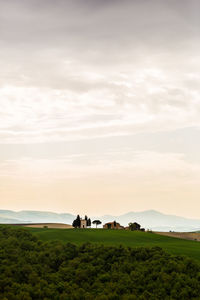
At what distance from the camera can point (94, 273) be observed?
38125 millimetres

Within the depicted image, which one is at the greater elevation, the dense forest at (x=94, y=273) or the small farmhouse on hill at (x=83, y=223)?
the small farmhouse on hill at (x=83, y=223)

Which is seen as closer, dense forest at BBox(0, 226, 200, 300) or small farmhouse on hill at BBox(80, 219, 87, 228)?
dense forest at BBox(0, 226, 200, 300)

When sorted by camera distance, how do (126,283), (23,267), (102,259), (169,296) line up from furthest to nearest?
(102,259)
(23,267)
(126,283)
(169,296)

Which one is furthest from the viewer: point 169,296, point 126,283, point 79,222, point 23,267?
point 79,222

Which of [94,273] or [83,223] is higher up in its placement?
[83,223]

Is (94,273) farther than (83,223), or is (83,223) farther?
(83,223)

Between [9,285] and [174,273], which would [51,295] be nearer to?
[9,285]

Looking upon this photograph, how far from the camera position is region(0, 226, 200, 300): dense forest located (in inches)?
1321

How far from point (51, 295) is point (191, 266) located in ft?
46.7

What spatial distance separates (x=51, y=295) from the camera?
33812 millimetres

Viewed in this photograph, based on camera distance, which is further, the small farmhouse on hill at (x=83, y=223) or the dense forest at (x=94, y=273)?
the small farmhouse on hill at (x=83, y=223)

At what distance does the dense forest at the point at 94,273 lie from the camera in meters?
33.6

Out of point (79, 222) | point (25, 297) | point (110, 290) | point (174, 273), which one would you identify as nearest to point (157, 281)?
point (174, 273)

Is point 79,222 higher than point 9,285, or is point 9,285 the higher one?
point 79,222
